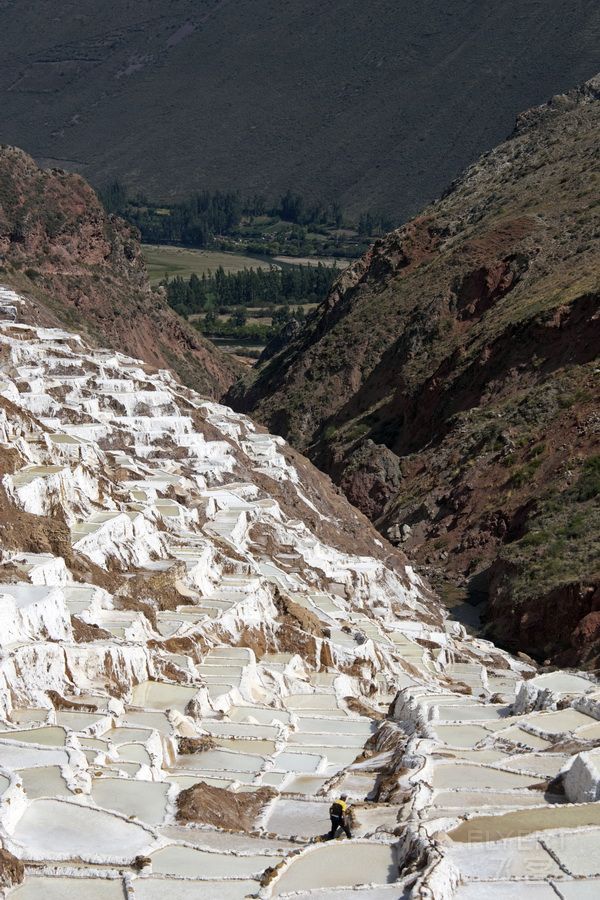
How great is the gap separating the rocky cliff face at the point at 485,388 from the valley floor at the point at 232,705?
17.4 ft

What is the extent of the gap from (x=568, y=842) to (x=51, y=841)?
22.2 ft

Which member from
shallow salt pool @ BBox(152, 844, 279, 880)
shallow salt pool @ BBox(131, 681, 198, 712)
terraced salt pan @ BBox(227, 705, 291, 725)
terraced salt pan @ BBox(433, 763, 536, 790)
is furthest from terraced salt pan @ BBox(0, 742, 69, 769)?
terraced salt pan @ BBox(227, 705, 291, 725)

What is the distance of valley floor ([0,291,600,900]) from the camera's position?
21.0m

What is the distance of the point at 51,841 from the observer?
2202cm

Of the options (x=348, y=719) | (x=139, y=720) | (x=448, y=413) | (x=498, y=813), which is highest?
(x=498, y=813)

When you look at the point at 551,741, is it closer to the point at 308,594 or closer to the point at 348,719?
the point at 348,719

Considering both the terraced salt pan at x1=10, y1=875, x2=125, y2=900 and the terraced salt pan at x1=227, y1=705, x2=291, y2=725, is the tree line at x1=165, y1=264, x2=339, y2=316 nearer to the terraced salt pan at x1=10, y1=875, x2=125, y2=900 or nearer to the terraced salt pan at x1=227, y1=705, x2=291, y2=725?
the terraced salt pan at x1=227, y1=705, x2=291, y2=725

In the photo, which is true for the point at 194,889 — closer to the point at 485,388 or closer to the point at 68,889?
the point at 68,889

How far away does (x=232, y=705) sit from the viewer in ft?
114

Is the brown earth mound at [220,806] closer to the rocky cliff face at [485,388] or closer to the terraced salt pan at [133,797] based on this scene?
the terraced salt pan at [133,797]

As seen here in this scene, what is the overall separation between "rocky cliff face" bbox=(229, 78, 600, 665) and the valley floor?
5.29 meters

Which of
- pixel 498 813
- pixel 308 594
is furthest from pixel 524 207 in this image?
pixel 498 813

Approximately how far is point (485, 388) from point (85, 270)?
44.1 metres

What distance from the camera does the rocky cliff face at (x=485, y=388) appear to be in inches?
2450
